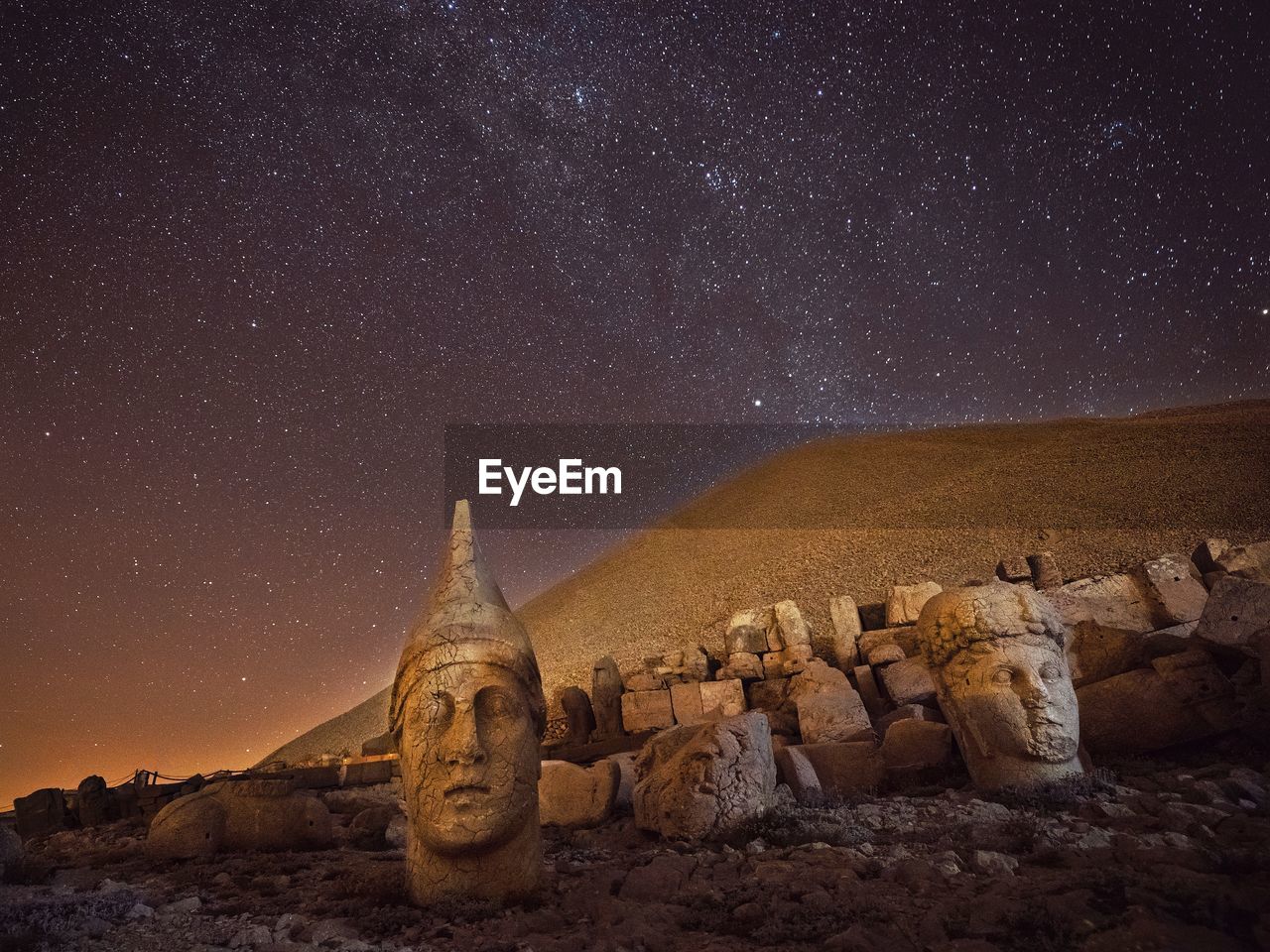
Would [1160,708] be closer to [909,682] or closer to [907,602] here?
[909,682]

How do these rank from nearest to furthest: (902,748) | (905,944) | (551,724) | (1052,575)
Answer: (905,944), (902,748), (1052,575), (551,724)

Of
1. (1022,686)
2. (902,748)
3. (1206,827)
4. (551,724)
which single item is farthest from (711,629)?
(1206,827)

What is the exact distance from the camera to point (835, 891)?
498 centimetres

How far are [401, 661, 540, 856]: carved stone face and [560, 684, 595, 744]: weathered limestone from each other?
424 inches

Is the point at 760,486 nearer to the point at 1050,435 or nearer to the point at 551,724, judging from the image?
the point at 1050,435

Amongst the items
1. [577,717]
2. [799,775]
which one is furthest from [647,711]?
[799,775]

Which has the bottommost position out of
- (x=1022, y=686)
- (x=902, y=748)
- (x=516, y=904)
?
(x=516, y=904)

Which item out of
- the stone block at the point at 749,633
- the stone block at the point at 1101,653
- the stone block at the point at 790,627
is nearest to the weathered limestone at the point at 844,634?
the stone block at the point at 790,627

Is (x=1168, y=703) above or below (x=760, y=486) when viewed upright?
below

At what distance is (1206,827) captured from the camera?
5402 millimetres

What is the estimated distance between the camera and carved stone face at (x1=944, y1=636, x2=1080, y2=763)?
729 cm

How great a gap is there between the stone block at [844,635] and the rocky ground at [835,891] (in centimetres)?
828

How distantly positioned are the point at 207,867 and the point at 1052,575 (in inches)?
605

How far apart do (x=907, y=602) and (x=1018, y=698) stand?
9130mm
